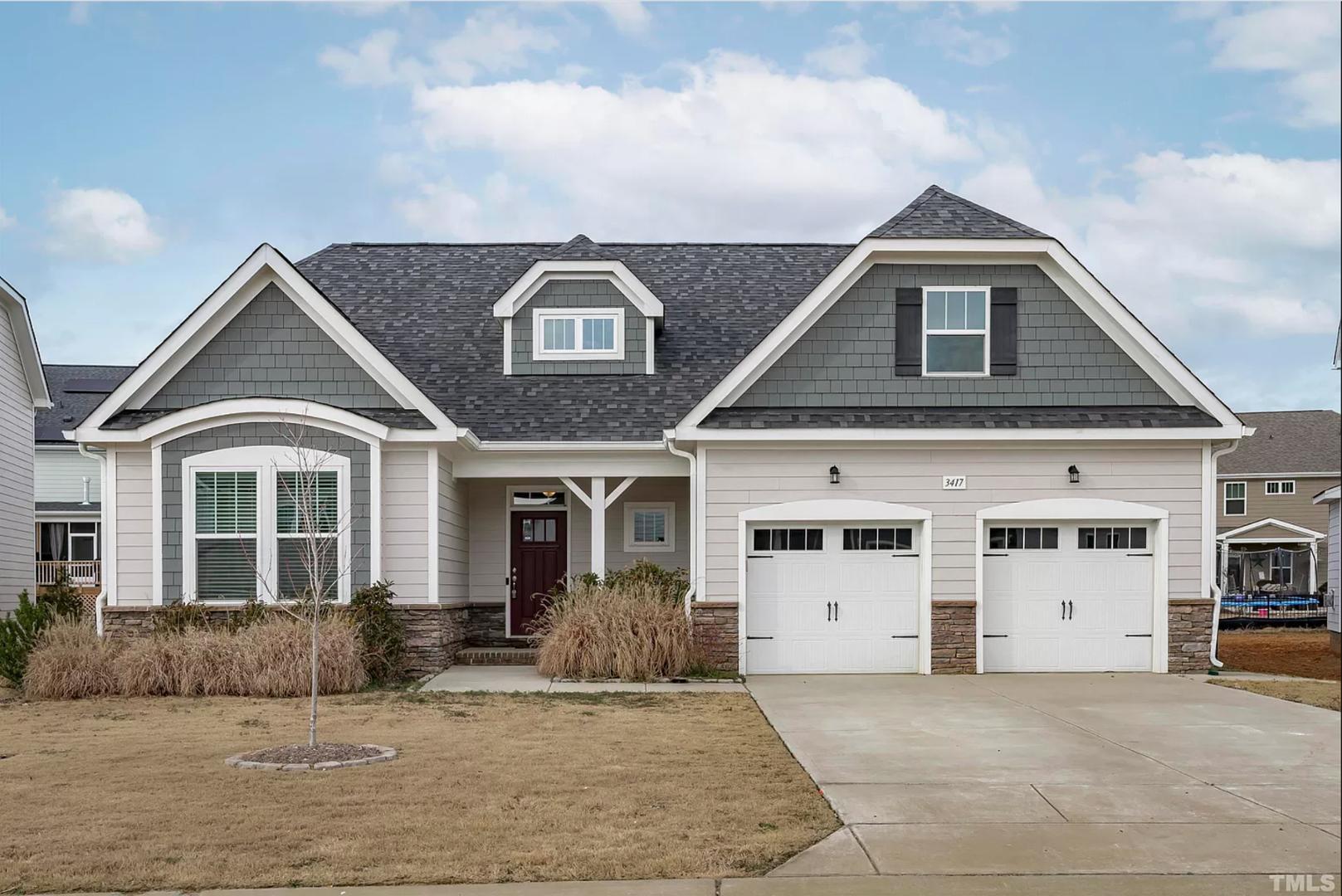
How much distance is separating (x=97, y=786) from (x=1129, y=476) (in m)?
13.3

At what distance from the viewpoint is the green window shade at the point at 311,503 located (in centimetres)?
1656

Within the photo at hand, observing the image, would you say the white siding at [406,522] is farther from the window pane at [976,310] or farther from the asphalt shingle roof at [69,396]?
the asphalt shingle roof at [69,396]

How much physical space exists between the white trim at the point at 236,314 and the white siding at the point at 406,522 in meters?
0.72

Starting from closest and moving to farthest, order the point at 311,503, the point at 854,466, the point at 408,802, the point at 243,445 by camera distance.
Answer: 1. the point at 408,802
2. the point at 311,503
3. the point at 243,445
4. the point at 854,466

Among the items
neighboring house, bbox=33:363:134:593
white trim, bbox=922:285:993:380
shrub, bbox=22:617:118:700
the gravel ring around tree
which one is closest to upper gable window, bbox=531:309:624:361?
white trim, bbox=922:285:993:380

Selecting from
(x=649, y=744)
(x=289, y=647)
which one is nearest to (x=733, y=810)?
(x=649, y=744)

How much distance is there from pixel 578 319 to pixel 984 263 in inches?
266

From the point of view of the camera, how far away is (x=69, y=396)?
128 feet

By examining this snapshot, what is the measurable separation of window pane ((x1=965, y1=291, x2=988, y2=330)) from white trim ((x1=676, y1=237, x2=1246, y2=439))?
460mm

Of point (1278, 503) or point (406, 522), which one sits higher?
point (406, 522)

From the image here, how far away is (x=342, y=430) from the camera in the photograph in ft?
55.3

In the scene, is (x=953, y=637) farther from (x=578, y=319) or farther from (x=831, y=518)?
(x=578, y=319)

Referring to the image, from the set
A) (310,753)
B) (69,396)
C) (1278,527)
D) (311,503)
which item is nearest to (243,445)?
(311,503)

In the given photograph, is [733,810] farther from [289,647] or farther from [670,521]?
[670,521]
